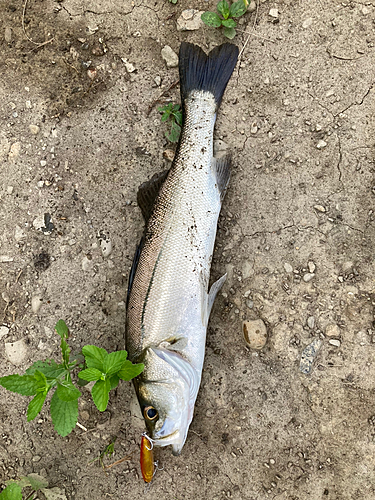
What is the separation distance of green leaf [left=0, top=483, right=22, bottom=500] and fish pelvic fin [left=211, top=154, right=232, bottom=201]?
2742 mm

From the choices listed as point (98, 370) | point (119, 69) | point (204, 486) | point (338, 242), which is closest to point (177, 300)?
point (98, 370)

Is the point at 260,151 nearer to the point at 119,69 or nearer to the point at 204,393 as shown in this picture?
the point at 119,69

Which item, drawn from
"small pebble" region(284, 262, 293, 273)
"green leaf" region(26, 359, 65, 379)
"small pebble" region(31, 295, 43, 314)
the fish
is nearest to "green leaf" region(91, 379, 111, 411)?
the fish

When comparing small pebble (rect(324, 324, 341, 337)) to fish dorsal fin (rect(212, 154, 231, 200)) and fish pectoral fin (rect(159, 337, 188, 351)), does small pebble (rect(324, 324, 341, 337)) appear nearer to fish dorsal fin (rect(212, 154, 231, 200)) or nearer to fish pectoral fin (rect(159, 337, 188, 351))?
fish pectoral fin (rect(159, 337, 188, 351))

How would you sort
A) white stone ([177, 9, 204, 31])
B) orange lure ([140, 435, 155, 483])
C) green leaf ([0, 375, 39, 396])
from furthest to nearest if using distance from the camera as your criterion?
white stone ([177, 9, 204, 31]) → orange lure ([140, 435, 155, 483]) → green leaf ([0, 375, 39, 396])

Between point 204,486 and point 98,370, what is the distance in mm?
1347

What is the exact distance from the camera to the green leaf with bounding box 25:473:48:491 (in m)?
3.16

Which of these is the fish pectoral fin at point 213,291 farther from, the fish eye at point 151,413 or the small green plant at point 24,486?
the small green plant at point 24,486

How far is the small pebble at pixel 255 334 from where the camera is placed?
308cm

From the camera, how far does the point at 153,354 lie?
275 centimetres

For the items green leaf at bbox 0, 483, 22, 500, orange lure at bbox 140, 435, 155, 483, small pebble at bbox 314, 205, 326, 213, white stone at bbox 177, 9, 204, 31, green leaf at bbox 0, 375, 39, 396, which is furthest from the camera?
white stone at bbox 177, 9, 204, 31

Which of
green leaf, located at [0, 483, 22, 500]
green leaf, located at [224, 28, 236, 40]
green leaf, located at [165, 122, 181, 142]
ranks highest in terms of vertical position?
green leaf, located at [224, 28, 236, 40]

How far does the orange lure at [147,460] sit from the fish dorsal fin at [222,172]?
1928 mm

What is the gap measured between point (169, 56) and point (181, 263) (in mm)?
1769
